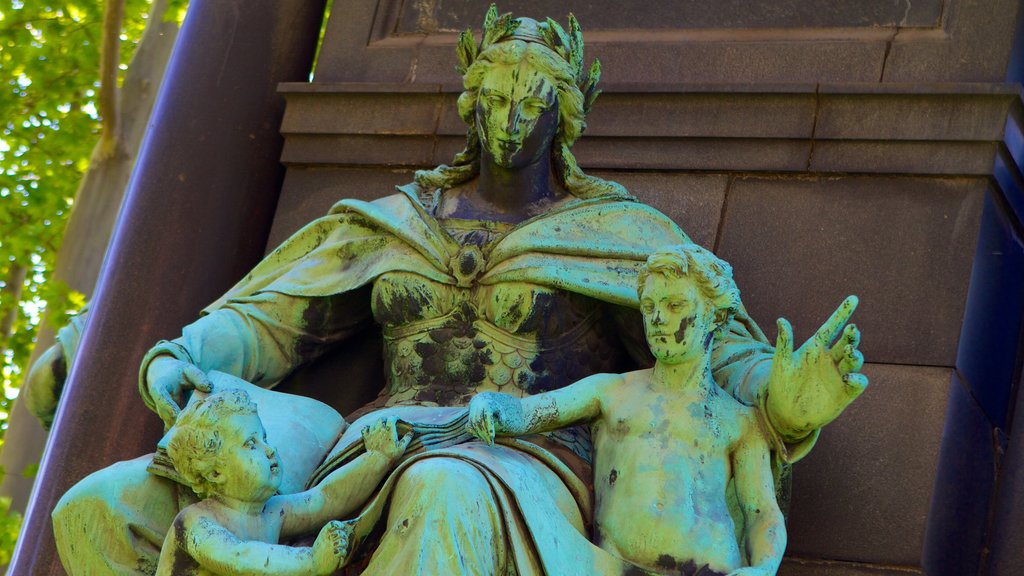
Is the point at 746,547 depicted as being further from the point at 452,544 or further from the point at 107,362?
the point at 107,362

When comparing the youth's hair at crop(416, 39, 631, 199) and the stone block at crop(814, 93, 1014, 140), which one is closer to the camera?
the youth's hair at crop(416, 39, 631, 199)

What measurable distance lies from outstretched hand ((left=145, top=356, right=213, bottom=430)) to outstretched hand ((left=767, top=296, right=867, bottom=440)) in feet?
6.32

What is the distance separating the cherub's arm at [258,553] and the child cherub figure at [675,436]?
1.89ft

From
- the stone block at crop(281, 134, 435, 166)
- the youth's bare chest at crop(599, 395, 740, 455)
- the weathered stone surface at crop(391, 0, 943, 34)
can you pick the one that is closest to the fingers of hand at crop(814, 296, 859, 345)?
the youth's bare chest at crop(599, 395, 740, 455)

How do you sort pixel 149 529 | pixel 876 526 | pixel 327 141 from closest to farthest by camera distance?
1. pixel 149 529
2. pixel 876 526
3. pixel 327 141

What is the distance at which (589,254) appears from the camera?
26.9 ft

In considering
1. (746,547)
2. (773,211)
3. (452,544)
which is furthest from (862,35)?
(452,544)

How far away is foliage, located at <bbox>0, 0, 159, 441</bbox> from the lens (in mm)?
16828

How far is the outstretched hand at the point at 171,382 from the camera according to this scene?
A: 7767mm

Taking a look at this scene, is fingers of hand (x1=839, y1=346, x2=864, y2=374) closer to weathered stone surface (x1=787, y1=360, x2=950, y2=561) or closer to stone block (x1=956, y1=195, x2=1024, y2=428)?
weathered stone surface (x1=787, y1=360, x2=950, y2=561)

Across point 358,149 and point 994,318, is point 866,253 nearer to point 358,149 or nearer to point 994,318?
point 994,318

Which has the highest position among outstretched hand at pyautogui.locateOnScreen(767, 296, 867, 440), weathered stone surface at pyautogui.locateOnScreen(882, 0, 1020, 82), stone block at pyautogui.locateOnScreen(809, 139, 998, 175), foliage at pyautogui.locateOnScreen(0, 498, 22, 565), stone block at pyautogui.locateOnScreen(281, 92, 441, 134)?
weathered stone surface at pyautogui.locateOnScreen(882, 0, 1020, 82)

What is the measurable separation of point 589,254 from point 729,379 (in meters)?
0.72

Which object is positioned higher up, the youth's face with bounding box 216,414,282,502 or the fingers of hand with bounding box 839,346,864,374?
the fingers of hand with bounding box 839,346,864,374
